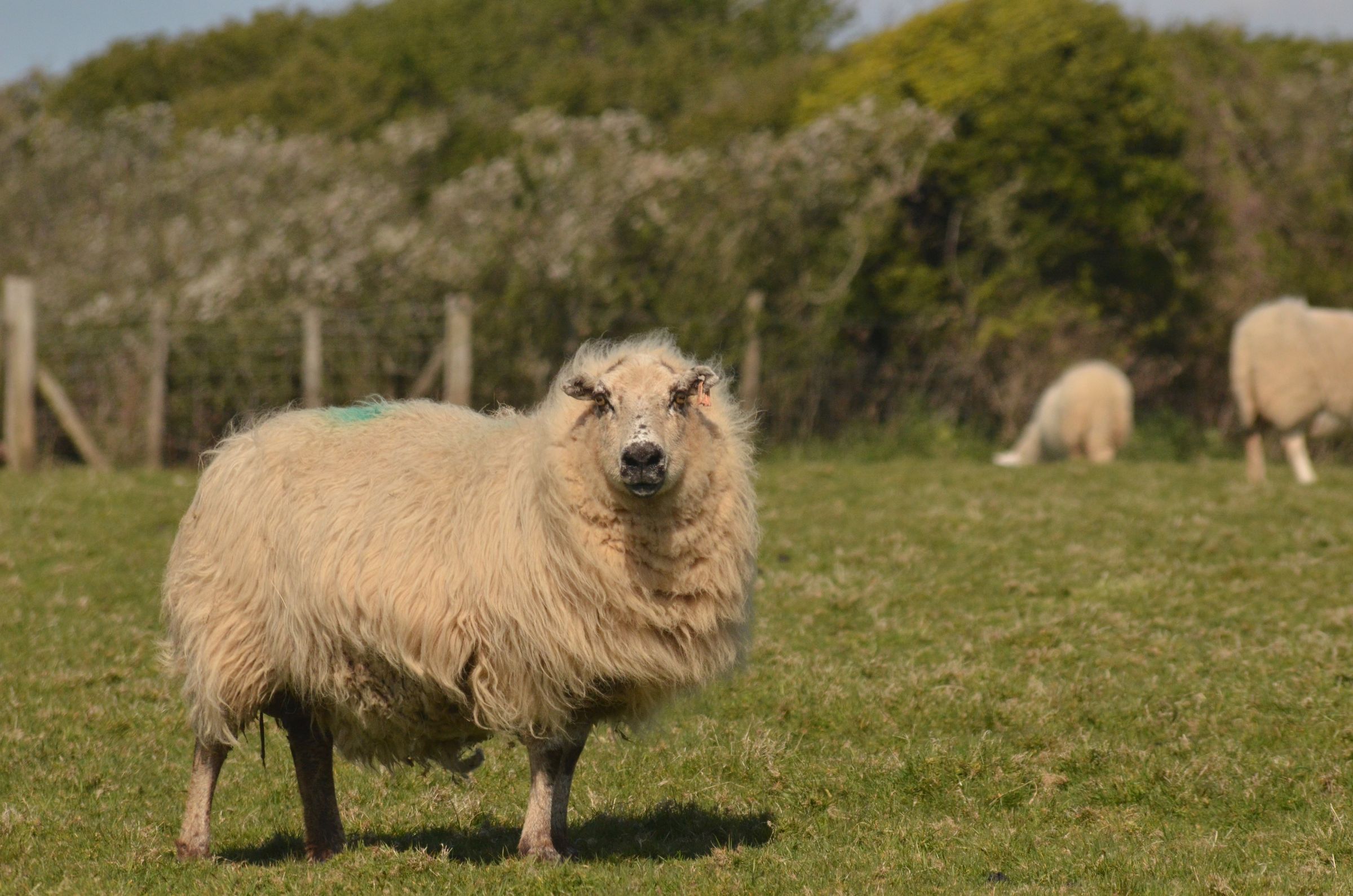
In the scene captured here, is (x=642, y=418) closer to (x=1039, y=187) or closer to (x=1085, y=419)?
(x=1085, y=419)

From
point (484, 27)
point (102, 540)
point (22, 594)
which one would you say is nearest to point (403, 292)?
point (102, 540)

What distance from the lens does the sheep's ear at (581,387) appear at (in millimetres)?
5832

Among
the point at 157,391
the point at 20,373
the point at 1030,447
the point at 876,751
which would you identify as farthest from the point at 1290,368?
the point at 20,373

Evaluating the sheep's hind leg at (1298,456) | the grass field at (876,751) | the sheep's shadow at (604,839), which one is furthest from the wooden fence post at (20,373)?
the sheep's hind leg at (1298,456)

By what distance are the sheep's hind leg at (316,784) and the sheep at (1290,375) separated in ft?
38.5

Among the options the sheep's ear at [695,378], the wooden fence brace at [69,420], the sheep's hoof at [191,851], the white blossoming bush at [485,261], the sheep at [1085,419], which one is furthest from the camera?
the sheep at [1085,419]

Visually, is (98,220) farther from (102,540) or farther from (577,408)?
(577,408)

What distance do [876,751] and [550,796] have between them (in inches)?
76.8

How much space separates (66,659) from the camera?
873cm

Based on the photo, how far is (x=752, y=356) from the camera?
19375 mm

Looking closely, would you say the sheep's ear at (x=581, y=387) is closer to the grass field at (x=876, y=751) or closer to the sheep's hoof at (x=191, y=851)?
the grass field at (x=876, y=751)

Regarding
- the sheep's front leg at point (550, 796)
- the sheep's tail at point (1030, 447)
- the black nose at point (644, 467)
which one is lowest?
the sheep's front leg at point (550, 796)

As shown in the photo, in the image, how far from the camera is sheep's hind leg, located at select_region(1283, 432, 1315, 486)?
1526cm

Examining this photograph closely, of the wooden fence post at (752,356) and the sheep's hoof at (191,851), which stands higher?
the wooden fence post at (752,356)
